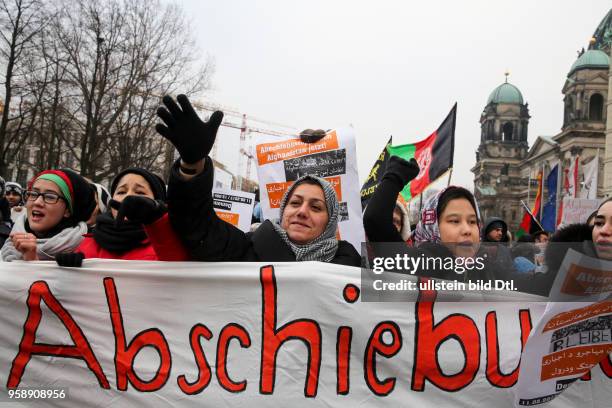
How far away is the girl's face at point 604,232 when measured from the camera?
2354 mm

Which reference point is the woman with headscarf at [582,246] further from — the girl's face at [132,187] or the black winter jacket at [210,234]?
the girl's face at [132,187]

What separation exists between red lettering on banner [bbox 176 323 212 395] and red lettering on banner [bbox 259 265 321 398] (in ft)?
0.80

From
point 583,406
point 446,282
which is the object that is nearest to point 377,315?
point 446,282

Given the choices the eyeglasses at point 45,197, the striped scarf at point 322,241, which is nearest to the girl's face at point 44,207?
the eyeglasses at point 45,197

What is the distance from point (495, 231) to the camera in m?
Answer: 5.43

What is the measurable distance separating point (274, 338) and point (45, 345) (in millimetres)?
1040

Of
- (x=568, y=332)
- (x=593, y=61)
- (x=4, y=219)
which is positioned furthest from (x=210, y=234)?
(x=593, y=61)

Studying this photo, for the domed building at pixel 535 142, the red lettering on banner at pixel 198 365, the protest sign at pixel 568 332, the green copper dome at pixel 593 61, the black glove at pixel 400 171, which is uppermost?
the green copper dome at pixel 593 61

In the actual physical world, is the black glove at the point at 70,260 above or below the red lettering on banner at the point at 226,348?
above

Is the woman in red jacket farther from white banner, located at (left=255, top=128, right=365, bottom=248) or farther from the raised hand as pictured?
white banner, located at (left=255, top=128, right=365, bottom=248)

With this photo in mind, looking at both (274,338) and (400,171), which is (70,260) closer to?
(274,338)

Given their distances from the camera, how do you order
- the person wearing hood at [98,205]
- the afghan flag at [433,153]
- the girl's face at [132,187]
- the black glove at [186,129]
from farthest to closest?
1. the afghan flag at [433,153]
2. the person wearing hood at [98,205]
3. the girl's face at [132,187]
4. the black glove at [186,129]

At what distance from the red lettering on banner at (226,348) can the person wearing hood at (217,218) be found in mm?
340

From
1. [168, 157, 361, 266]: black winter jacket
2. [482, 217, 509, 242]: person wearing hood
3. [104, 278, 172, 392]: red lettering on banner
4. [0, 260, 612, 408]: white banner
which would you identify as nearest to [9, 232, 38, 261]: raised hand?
[0, 260, 612, 408]: white banner
